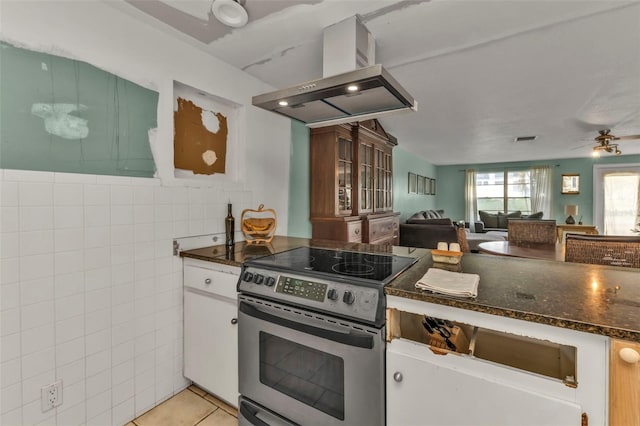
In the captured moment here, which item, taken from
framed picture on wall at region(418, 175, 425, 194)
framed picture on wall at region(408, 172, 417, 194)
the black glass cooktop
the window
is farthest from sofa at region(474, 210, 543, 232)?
the black glass cooktop

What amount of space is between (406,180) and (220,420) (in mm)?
5428

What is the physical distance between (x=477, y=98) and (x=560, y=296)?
2.48 metres

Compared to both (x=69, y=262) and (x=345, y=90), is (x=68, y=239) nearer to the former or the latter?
(x=69, y=262)

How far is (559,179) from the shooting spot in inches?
287

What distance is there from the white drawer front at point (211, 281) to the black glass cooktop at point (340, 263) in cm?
19

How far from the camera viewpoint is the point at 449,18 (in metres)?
1.56

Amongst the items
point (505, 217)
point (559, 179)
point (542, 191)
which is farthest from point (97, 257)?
point (559, 179)

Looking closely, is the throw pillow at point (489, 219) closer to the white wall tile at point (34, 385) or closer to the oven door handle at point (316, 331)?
the oven door handle at point (316, 331)

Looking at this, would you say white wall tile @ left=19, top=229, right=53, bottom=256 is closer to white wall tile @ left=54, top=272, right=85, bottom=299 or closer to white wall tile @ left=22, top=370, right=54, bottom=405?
white wall tile @ left=54, top=272, right=85, bottom=299

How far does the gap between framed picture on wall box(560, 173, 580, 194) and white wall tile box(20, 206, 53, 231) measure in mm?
9348

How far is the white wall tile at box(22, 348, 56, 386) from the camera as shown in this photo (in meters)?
1.25

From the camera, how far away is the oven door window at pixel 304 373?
1180 millimetres

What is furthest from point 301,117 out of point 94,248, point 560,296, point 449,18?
point 560,296

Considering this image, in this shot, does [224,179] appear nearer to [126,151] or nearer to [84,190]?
[126,151]
